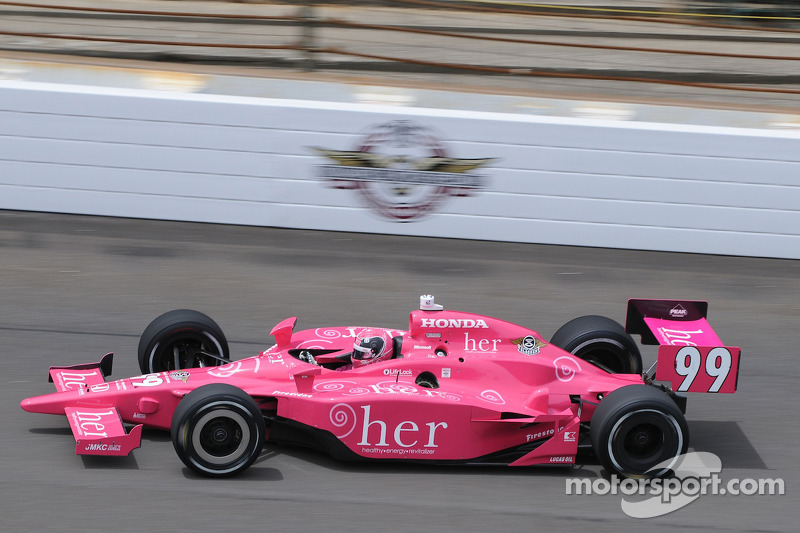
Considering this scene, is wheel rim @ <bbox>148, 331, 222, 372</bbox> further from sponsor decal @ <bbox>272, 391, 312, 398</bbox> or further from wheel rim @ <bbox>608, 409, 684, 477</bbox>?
wheel rim @ <bbox>608, 409, 684, 477</bbox>

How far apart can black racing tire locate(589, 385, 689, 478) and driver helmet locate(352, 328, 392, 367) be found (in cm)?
128

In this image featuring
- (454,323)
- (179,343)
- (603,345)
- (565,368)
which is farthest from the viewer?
(603,345)

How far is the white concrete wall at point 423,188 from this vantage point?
1021cm

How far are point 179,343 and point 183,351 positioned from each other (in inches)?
2.7

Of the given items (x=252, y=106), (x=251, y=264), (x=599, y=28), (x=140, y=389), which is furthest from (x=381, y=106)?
(x=140, y=389)

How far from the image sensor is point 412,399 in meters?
5.73

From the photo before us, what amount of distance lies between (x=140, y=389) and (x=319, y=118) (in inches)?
195

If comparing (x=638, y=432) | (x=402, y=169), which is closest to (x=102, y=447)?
(x=638, y=432)

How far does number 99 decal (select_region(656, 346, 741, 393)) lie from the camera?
595cm

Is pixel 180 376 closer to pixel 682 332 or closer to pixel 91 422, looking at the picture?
pixel 91 422

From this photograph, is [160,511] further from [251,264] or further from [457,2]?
[457,2]

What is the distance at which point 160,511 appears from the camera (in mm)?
5242

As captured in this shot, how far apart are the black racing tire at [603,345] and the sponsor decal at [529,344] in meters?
0.48

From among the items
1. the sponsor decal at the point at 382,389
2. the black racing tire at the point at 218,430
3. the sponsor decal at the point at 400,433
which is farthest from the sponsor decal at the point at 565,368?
the black racing tire at the point at 218,430
